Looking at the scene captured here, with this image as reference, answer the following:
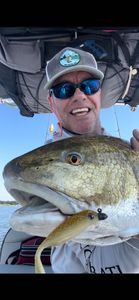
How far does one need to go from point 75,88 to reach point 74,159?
4.21 feet

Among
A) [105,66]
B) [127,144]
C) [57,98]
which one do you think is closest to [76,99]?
[57,98]

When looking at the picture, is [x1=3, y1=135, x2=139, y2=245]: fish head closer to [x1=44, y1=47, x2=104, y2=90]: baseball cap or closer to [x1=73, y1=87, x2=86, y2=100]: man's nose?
[x1=73, y1=87, x2=86, y2=100]: man's nose

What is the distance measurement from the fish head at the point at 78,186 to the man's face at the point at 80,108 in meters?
1.04

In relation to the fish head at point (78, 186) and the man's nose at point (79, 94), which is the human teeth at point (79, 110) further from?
the fish head at point (78, 186)

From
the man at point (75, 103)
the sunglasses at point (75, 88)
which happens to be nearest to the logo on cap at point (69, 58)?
the man at point (75, 103)

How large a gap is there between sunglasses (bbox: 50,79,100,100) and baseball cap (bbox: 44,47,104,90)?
0.24 feet

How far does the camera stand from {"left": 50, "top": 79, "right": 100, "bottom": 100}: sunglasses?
9.19 ft

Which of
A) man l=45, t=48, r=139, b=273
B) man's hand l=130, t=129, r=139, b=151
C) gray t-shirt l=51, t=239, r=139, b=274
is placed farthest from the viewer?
man l=45, t=48, r=139, b=273

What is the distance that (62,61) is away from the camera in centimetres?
294

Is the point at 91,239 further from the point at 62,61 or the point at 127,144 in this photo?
the point at 62,61

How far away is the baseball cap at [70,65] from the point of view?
9.27ft

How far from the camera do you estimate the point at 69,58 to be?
9.67ft

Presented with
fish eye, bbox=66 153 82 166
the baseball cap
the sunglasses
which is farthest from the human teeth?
fish eye, bbox=66 153 82 166

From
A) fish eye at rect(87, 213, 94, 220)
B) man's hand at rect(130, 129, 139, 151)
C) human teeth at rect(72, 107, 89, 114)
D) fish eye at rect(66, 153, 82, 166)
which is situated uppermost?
human teeth at rect(72, 107, 89, 114)
